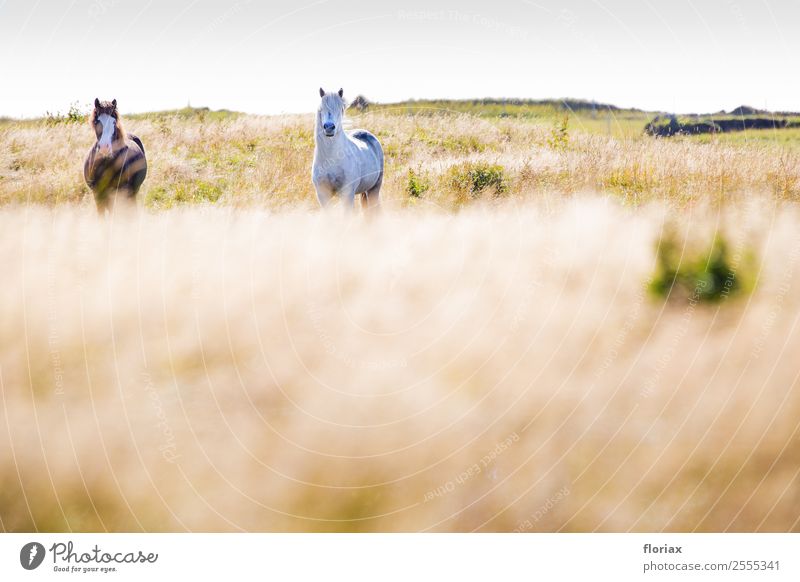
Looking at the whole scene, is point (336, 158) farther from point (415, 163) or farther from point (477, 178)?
point (415, 163)

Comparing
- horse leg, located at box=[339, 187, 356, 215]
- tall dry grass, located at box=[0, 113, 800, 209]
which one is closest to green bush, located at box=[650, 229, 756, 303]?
tall dry grass, located at box=[0, 113, 800, 209]

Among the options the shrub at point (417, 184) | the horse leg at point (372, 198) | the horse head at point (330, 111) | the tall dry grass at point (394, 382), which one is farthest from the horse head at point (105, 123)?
the shrub at point (417, 184)

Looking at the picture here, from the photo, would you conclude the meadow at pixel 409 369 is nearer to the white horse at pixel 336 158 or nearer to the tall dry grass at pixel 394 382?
the tall dry grass at pixel 394 382

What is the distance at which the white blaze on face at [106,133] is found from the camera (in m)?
9.79

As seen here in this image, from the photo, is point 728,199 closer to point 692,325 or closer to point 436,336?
point 692,325

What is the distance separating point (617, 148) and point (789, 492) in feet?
34.2

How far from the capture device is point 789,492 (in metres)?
4.63

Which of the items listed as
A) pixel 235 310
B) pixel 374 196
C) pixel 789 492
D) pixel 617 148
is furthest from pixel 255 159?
pixel 789 492

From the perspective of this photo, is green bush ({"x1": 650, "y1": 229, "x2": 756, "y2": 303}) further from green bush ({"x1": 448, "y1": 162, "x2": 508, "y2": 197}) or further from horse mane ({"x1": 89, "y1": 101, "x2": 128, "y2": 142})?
horse mane ({"x1": 89, "y1": 101, "x2": 128, "y2": 142})

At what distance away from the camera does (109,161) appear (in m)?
10.3

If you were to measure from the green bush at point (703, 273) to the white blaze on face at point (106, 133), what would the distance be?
7257 mm

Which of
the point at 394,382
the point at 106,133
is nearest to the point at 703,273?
the point at 394,382
